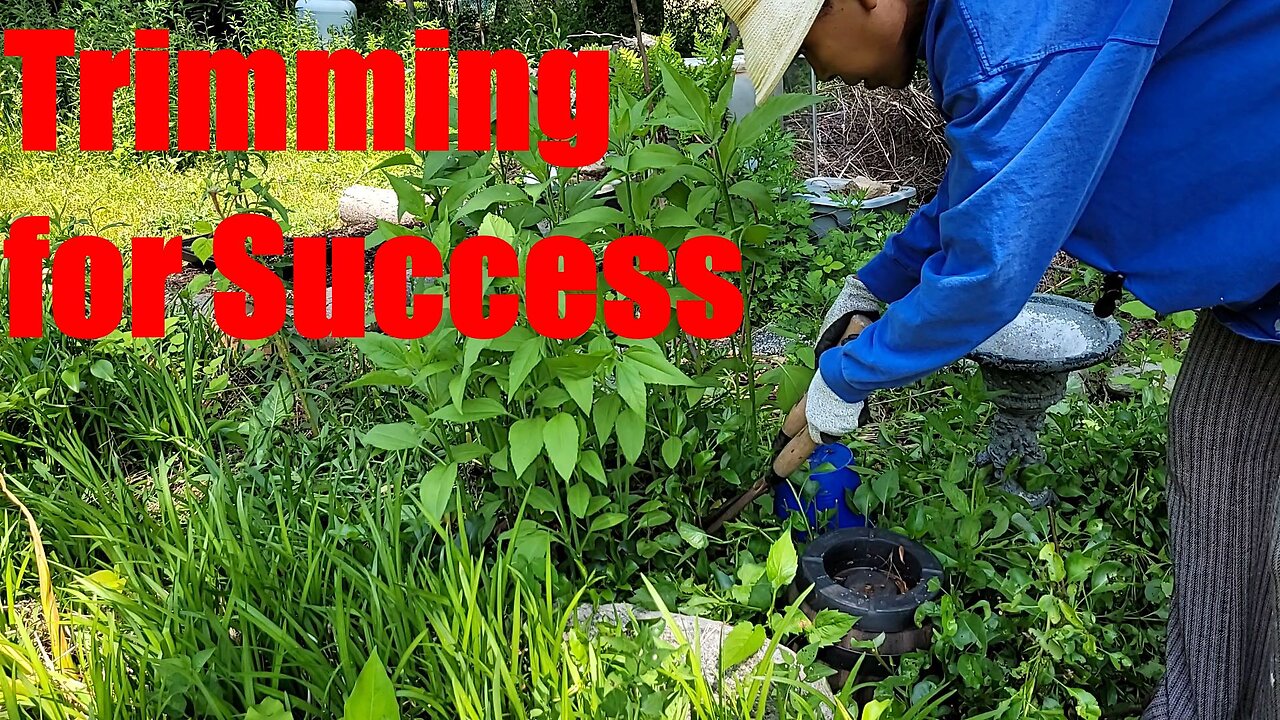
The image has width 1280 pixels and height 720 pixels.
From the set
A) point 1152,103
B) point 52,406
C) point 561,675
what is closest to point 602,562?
point 561,675

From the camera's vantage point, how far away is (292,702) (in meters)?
1.64

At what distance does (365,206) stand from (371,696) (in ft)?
10.9

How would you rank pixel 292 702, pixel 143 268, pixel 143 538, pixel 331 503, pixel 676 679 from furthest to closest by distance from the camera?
pixel 143 268 → pixel 143 538 → pixel 331 503 → pixel 292 702 → pixel 676 679

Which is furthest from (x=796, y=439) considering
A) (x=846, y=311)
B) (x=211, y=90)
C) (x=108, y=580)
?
(x=211, y=90)

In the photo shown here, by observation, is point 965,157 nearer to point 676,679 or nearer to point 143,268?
point 676,679

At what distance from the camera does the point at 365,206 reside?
4285 millimetres

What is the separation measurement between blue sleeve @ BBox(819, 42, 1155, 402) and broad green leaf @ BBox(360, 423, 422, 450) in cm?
92

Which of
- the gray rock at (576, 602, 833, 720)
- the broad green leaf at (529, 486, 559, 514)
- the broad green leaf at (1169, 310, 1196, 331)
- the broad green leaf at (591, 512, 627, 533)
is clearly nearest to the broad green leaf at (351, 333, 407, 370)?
the broad green leaf at (529, 486, 559, 514)

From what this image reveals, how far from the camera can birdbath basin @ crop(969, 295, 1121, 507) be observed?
207 cm

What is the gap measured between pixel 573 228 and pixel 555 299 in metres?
0.15

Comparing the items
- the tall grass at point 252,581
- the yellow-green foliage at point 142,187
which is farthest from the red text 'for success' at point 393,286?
the yellow-green foliage at point 142,187

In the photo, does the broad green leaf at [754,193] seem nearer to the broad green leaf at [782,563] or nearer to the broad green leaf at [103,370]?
the broad green leaf at [782,563]

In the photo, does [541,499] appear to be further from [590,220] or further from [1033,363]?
[1033,363]

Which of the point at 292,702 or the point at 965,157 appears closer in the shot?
the point at 965,157
